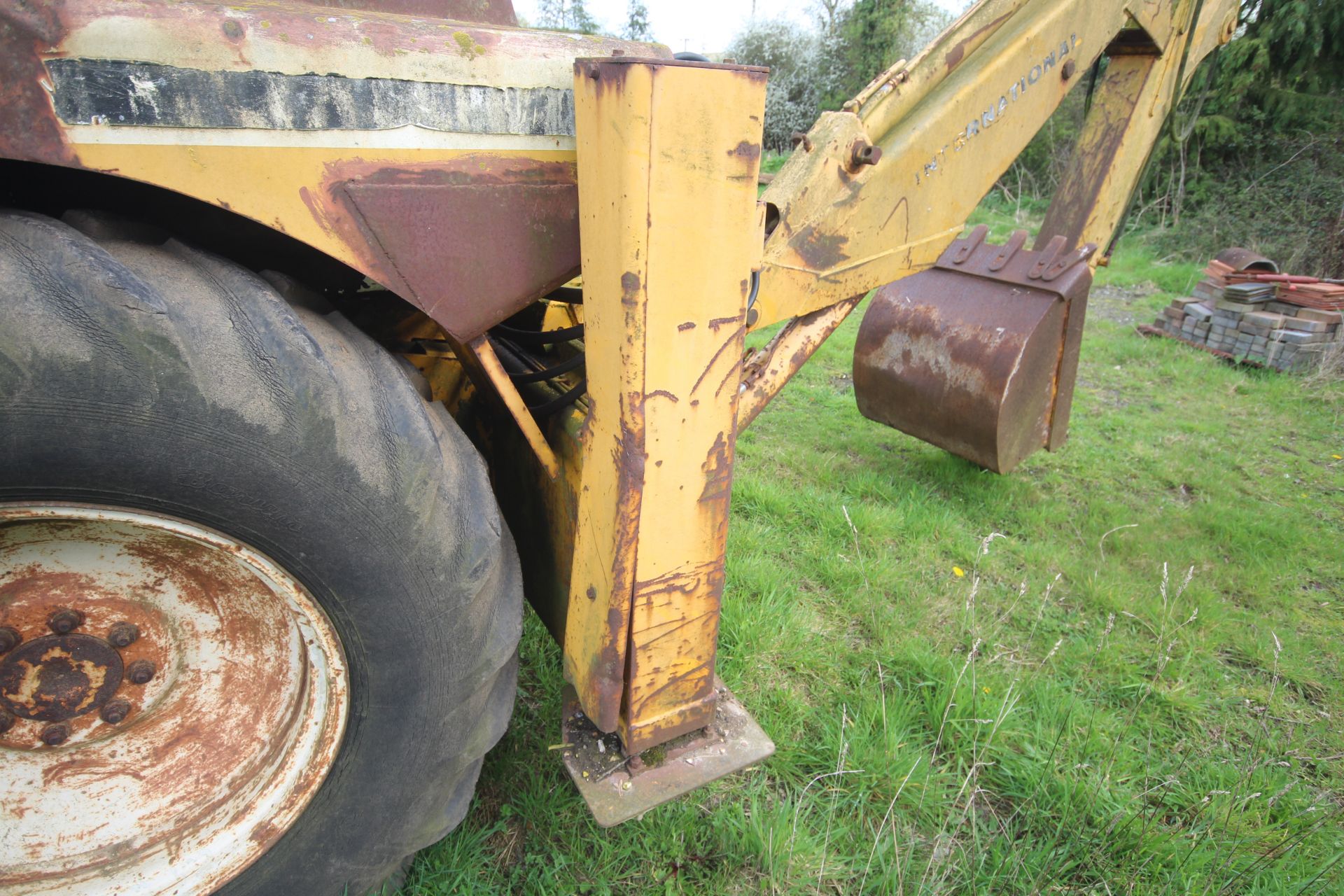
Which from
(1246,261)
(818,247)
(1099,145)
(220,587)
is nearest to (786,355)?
(818,247)

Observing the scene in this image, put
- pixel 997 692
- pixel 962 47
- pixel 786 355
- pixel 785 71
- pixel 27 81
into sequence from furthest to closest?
pixel 785 71, pixel 997 692, pixel 962 47, pixel 786 355, pixel 27 81

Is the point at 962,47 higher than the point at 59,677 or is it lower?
higher

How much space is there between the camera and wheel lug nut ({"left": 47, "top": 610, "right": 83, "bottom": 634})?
3.82ft

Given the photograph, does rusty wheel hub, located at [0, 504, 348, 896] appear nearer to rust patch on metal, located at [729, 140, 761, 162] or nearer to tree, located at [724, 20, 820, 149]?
rust patch on metal, located at [729, 140, 761, 162]

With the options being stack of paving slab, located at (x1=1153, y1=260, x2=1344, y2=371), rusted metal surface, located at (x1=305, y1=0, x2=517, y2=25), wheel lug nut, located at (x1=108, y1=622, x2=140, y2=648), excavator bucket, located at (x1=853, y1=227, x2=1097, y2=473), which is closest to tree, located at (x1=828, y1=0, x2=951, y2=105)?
stack of paving slab, located at (x1=1153, y1=260, x2=1344, y2=371)

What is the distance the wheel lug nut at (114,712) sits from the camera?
121 cm

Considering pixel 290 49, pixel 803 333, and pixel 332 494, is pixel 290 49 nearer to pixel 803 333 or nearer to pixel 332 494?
pixel 332 494

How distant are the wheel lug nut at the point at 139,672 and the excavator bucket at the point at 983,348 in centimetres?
244

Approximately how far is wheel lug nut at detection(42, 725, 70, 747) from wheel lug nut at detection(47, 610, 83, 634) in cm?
16

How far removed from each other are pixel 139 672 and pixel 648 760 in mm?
942

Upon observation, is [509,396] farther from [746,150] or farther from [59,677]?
[59,677]

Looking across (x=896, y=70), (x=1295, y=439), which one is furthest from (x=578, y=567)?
(x=1295, y=439)

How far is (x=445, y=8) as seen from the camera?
5.08 ft

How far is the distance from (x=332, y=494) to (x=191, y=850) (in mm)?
690
